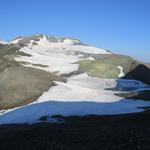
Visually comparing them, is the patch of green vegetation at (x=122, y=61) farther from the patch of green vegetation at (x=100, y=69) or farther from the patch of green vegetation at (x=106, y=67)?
the patch of green vegetation at (x=100, y=69)

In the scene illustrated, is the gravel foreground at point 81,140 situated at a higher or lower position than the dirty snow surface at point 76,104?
lower

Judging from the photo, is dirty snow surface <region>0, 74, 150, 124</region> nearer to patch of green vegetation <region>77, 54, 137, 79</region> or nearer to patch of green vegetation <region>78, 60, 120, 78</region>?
patch of green vegetation <region>78, 60, 120, 78</region>

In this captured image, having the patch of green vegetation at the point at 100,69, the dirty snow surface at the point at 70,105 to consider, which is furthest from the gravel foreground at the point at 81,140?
the patch of green vegetation at the point at 100,69

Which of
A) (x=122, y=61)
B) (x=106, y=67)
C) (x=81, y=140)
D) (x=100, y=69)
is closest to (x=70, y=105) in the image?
(x=81, y=140)

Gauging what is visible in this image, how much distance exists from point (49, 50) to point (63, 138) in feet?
525

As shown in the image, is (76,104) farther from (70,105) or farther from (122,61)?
(122,61)

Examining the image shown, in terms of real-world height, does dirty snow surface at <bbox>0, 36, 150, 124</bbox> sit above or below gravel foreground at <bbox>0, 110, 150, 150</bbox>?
above

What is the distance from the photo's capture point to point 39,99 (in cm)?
7156

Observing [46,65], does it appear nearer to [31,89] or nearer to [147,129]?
[31,89]

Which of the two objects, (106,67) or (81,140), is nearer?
(81,140)

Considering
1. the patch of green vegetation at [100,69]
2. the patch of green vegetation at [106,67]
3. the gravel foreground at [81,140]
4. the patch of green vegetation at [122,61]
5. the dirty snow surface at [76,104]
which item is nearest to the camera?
the gravel foreground at [81,140]

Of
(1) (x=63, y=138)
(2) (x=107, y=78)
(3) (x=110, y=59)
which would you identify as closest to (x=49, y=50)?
(3) (x=110, y=59)

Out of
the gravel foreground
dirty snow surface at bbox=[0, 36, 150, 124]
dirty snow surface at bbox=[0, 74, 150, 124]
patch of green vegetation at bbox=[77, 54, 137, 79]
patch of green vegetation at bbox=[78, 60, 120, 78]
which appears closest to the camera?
the gravel foreground

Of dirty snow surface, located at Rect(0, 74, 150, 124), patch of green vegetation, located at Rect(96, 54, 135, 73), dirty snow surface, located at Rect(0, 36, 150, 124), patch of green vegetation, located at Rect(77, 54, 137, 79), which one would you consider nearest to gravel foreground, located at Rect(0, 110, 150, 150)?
dirty snow surface, located at Rect(0, 74, 150, 124)
